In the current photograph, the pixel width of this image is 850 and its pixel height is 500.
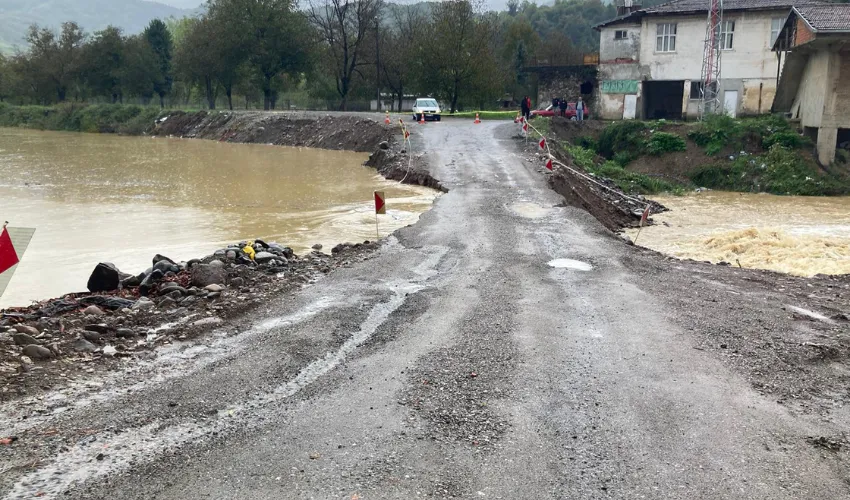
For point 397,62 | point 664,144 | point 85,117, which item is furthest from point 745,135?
point 85,117

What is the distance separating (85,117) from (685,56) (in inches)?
2535

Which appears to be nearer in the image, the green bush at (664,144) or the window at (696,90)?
the green bush at (664,144)

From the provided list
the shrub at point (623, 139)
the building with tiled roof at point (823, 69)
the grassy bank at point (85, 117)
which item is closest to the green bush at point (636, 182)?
the shrub at point (623, 139)

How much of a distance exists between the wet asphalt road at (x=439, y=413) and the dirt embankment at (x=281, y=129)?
33.4 m

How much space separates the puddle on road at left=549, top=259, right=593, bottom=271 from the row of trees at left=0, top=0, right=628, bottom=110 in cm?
4673

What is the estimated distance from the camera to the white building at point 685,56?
44000mm

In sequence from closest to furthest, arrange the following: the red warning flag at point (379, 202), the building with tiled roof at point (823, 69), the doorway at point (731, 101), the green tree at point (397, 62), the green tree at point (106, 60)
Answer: the red warning flag at point (379, 202), the building with tiled roof at point (823, 69), the doorway at point (731, 101), the green tree at point (397, 62), the green tree at point (106, 60)

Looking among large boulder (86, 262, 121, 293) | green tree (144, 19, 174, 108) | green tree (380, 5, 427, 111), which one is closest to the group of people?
green tree (380, 5, 427, 111)

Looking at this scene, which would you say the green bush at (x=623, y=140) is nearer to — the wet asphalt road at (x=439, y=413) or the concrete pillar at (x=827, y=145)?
the concrete pillar at (x=827, y=145)

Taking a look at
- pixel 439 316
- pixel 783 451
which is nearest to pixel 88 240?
pixel 439 316

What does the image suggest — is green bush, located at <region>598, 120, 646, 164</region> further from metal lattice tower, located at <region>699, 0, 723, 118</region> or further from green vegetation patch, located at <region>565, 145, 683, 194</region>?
metal lattice tower, located at <region>699, 0, 723, 118</region>

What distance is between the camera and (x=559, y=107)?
4862 cm

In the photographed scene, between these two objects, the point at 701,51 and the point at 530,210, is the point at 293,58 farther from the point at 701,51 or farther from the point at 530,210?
the point at 530,210

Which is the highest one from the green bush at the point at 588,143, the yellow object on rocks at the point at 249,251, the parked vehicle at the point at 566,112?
the parked vehicle at the point at 566,112
